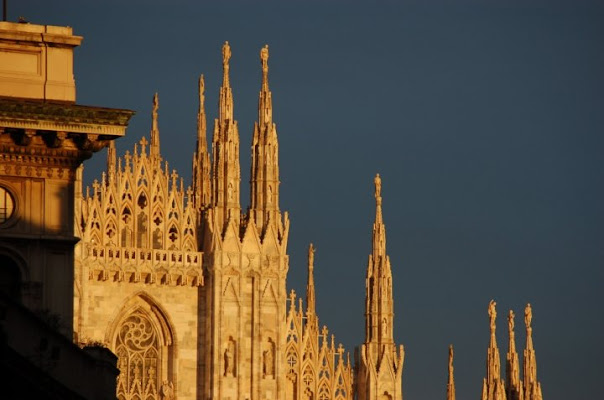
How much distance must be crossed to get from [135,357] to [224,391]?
2813 mm

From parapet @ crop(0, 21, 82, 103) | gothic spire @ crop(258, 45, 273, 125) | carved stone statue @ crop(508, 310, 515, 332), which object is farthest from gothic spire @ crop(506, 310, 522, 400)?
parapet @ crop(0, 21, 82, 103)

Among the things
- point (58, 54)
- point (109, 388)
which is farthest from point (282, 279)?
point (109, 388)

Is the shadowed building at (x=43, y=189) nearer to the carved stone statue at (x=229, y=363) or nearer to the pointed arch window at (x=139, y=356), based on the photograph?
the pointed arch window at (x=139, y=356)

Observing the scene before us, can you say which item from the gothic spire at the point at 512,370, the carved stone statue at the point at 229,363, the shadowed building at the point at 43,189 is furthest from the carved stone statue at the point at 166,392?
the shadowed building at the point at 43,189

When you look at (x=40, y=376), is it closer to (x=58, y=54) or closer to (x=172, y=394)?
(x=58, y=54)

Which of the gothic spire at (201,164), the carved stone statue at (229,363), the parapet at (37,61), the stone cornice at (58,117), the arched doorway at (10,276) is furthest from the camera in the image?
the gothic spire at (201,164)

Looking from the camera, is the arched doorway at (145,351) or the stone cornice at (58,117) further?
the arched doorway at (145,351)

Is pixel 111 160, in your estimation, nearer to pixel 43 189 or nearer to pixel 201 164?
pixel 201 164

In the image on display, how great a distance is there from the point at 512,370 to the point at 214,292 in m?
10.3

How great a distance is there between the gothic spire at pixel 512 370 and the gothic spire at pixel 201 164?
408 inches

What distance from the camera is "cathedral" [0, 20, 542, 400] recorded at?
243 ft

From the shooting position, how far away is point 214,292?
74375 mm

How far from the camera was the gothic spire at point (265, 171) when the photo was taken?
75562mm

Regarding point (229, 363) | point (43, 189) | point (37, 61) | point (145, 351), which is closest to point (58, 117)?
point (43, 189)
